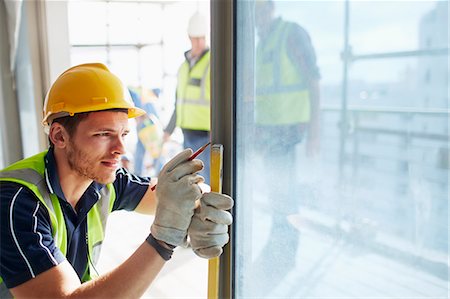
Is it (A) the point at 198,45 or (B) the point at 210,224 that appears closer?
(B) the point at 210,224

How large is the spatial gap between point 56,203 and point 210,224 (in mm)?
486

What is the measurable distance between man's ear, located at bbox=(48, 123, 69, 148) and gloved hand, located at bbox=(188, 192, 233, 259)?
0.48 m

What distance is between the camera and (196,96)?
3.10 meters

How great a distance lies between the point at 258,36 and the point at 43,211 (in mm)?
710

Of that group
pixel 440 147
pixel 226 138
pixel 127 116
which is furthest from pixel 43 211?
pixel 440 147

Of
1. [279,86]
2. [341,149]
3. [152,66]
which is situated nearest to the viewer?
[341,149]

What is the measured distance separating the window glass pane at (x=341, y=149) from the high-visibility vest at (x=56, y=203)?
0.48 metres

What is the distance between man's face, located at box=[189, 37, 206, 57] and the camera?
3.13 m

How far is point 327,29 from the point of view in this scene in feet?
3.06

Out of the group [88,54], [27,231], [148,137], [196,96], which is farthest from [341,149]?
[88,54]

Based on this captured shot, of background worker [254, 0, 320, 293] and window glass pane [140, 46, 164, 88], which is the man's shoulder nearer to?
background worker [254, 0, 320, 293]

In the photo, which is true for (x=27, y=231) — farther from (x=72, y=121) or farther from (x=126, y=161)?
(x=126, y=161)

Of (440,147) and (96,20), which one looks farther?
(96,20)

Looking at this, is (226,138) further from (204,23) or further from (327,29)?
(204,23)
